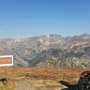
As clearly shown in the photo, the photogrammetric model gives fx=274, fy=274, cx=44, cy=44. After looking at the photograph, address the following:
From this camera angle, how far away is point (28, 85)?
27406mm

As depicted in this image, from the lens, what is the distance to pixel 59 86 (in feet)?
87.2

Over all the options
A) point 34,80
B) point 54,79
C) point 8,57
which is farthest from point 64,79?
point 8,57

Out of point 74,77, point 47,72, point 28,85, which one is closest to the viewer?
point 28,85

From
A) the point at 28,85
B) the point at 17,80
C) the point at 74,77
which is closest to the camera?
the point at 28,85

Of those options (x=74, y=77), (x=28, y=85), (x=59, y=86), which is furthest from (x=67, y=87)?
(x=74, y=77)

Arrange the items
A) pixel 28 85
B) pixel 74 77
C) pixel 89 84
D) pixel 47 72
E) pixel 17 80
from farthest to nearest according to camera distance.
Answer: pixel 47 72
pixel 74 77
pixel 17 80
pixel 28 85
pixel 89 84

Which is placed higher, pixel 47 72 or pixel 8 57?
pixel 8 57

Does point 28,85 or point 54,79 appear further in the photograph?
point 54,79

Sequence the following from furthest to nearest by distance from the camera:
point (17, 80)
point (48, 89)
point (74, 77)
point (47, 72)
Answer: point (47, 72), point (74, 77), point (17, 80), point (48, 89)

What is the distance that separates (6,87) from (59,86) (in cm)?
509

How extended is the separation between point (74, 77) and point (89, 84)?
35.5 ft

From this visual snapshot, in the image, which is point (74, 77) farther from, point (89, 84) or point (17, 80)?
point (89, 84)

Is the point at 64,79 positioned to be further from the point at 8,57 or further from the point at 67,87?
the point at 8,57

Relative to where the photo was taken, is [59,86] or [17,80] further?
[17,80]
